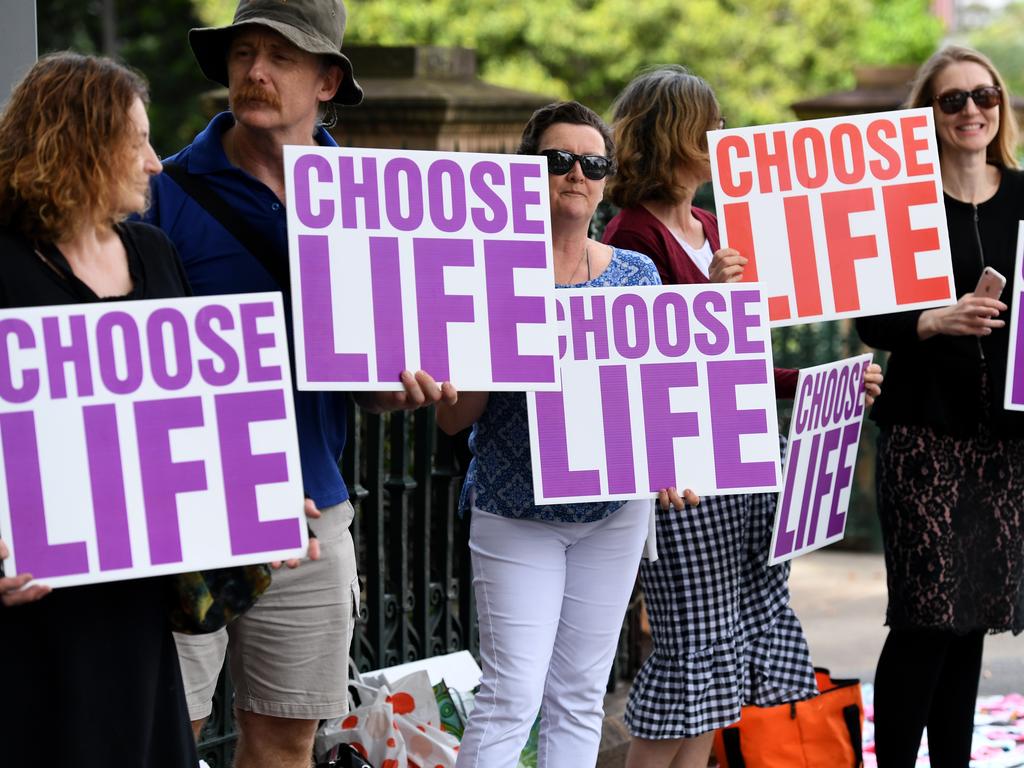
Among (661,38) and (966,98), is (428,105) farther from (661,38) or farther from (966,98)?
(661,38)

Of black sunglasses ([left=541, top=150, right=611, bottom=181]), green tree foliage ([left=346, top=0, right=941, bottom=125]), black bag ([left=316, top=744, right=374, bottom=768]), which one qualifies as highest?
green tree foliage ([left=346, top=0, right=941, bottom=125])

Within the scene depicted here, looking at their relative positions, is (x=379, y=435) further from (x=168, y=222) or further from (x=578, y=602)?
(x=168, y=222)

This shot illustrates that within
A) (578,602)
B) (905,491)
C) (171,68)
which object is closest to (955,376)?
(905,491)

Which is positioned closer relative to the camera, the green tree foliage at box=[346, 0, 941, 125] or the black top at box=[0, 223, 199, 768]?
the black top at box=[0, 223, 199, 768]

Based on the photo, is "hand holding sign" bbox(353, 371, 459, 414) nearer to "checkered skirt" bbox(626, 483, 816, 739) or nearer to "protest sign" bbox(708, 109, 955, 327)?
"checkered skirt" bbox(626, 483, 816, 739)

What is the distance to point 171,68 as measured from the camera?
29797 mm

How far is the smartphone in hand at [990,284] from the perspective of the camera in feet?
14.8

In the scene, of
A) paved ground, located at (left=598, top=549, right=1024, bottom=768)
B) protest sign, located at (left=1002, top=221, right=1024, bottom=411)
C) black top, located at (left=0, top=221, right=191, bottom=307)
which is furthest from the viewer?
paved ground, located at (left=598, top=549, right=1024, bottom=768)

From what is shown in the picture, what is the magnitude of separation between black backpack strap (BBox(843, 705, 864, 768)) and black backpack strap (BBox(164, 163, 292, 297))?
93.1 inches

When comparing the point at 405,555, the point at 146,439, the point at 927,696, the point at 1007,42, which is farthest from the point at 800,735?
the point at 1007,42

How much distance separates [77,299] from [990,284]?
2642mm

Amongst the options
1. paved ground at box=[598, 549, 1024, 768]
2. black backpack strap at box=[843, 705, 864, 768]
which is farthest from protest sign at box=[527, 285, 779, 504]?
paved ground at box=[598, 549, 1024, 768]

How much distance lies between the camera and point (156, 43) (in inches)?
1206

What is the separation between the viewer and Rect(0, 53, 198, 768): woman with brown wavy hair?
2.85 metres
